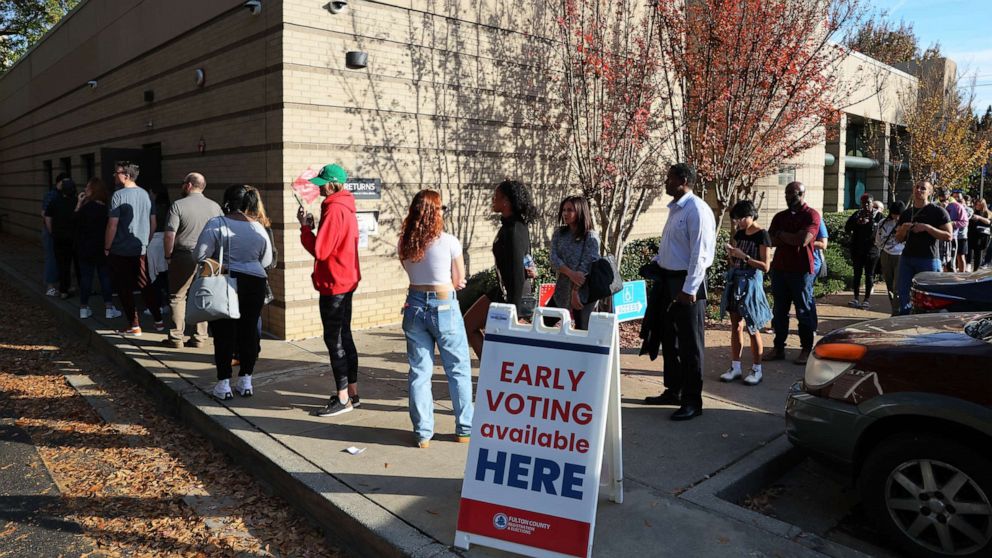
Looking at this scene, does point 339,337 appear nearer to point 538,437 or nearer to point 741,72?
point 538,437

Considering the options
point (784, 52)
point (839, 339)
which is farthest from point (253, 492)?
point (784, 52)

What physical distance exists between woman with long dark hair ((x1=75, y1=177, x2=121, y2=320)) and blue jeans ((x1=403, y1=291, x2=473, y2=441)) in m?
6.49

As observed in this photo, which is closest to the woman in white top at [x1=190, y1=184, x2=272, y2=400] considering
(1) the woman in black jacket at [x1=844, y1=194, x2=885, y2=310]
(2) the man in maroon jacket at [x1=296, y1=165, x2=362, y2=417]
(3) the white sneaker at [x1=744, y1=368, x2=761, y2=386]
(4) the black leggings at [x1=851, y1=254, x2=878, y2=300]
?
(2) the man in maroon jacket at [x1=296, y1=165, x2=362, y2=417]

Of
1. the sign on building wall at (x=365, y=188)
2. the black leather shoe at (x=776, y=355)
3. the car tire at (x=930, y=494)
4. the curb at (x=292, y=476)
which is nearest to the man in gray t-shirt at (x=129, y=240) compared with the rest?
the curb at (x=292, y=476)

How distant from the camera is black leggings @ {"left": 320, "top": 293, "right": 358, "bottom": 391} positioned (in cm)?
540

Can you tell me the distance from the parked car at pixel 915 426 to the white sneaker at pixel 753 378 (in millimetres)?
2406

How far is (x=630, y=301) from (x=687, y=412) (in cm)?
271

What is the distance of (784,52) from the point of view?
31.9 feet

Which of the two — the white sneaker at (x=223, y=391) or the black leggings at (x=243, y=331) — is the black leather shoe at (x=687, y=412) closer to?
the black leggings at (x=243, y=331)

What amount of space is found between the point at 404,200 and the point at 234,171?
219 centimetres

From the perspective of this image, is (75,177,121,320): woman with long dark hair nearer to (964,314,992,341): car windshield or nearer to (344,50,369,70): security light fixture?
(344,50,369,70): security light fixture

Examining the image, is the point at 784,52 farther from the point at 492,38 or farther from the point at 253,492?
the point at 253,492

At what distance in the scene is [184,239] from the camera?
7582 millimetres

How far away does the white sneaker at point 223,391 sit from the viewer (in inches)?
234
